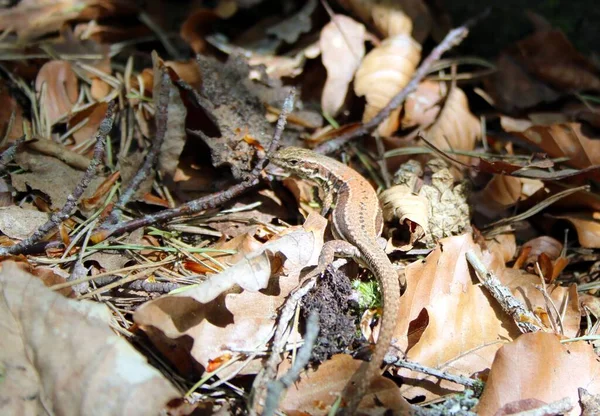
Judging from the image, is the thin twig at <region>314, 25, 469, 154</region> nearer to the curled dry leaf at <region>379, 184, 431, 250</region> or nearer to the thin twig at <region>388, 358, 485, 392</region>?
the curled dry leaf at <region>379, 184, 431, 250</region>

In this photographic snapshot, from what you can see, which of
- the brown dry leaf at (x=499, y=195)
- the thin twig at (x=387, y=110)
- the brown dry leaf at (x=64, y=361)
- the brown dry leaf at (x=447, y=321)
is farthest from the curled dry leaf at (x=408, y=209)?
the brown dry leaf at (x=64, y=361)

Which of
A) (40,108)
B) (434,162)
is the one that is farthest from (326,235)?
(40,108)

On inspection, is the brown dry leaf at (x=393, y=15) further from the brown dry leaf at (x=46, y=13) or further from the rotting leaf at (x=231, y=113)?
the brown dry leaf at (x=46, y=13)

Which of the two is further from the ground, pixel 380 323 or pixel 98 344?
pixel 98 344

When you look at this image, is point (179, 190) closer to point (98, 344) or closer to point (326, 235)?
point (326, 235)

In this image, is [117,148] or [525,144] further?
[525,144]

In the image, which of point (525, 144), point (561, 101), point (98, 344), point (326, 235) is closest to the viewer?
point (98, 344)

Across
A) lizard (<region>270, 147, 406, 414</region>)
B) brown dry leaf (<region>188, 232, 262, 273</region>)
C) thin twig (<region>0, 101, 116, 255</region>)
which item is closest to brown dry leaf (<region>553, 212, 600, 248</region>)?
lizard (<region>270, 147, 406, 414</region>)
